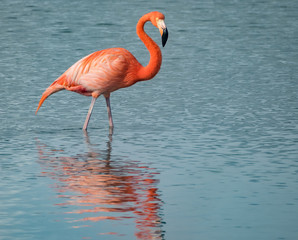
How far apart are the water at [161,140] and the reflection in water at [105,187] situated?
12 mm

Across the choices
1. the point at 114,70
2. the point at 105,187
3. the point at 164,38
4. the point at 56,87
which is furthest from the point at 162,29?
the point at 105,187

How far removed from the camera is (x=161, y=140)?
1123 centimetres

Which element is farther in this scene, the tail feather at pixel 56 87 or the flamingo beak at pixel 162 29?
the tail feather at pixel 56 87

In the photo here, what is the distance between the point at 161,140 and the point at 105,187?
2.62 meters

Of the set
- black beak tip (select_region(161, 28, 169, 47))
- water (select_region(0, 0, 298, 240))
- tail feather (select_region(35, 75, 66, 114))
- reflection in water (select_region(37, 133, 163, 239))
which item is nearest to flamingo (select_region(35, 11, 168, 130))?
black beak tip (select_region(161, 28, 169, 47))

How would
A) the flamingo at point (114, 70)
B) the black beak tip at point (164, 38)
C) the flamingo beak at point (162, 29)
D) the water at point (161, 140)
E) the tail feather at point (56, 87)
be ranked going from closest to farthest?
the water at point (161, 140) → the black beak tip at point (164, 38) → the flamingo beak at point (162, 29) → the flamingo at point (114, 70) → the tail feather at point (56, 87)

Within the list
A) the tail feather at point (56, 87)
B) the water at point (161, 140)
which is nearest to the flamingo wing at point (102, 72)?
the tail feather at point (56, 87)

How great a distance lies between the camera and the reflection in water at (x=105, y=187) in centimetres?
760

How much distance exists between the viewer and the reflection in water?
7598mm

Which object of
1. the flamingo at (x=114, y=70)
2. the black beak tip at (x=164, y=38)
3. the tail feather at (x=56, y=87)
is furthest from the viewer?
the tail feather at (x=56, y=87)

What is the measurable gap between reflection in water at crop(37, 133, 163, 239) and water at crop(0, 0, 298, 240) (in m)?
0.01

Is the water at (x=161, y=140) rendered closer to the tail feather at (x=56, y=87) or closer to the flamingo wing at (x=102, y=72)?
the tail feather at (x=56, y=87)

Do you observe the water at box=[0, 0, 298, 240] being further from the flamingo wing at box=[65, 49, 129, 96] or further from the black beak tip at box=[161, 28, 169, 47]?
the black beak tip at box=[161, 28, 169, 47]

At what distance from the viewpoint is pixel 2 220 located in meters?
7.57
